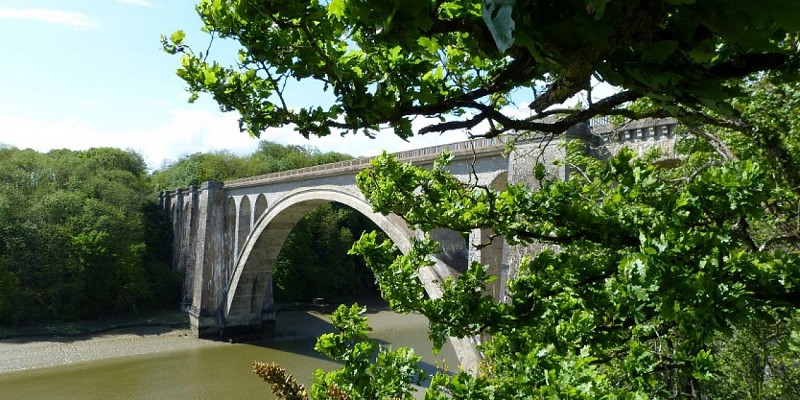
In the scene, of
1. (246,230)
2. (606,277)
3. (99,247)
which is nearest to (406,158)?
(606,277)

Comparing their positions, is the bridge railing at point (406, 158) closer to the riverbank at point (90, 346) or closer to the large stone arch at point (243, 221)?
the large stone arch at point (243, 221)

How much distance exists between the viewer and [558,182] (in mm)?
3316

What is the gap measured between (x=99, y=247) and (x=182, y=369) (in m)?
11.3

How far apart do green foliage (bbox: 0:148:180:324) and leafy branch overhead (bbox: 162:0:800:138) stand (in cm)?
2951

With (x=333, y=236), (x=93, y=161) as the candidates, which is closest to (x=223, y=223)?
(x=333, y=236)

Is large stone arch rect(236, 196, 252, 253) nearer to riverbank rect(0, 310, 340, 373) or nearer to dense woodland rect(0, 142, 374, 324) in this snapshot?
riverbank rect(0, 310, 340, 373)

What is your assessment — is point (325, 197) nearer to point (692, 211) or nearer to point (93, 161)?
point (692, 211)

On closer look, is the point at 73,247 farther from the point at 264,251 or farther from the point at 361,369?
the point at 361,369

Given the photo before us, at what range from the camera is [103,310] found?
30109mm

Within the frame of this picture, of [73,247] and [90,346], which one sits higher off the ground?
[73,247]

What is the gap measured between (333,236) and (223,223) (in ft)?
37.3

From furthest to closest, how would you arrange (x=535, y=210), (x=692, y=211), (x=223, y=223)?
(x=223, y=223)
(x=535, y=210)
(x=692, y=211)

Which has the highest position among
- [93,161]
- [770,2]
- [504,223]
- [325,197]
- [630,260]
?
[93,161]

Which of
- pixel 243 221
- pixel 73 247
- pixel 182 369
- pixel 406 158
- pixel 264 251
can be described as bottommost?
pixel 182 369
